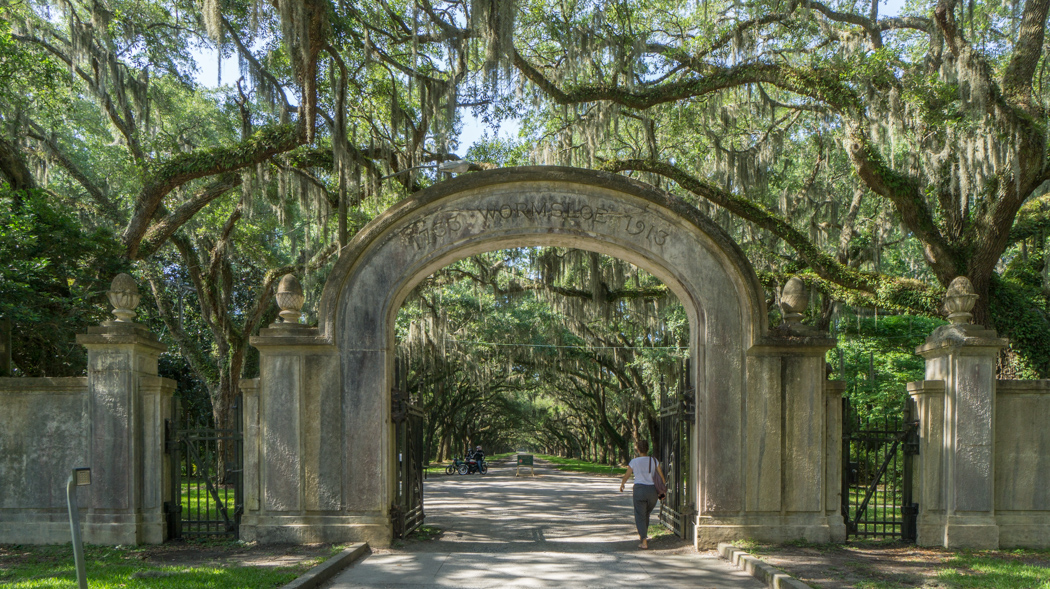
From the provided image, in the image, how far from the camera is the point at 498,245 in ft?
32.2

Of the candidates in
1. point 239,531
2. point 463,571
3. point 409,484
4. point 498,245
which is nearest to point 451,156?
point 498,245

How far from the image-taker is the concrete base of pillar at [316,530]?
9094 mm

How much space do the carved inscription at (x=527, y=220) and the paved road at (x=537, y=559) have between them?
3.64 m

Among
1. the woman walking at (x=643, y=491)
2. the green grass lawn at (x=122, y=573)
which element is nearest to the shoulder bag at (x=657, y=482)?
the woman walking at (x=643, y=491)

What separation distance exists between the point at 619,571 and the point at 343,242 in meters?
8.23

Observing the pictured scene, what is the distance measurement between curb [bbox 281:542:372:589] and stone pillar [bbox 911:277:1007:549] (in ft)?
20.9

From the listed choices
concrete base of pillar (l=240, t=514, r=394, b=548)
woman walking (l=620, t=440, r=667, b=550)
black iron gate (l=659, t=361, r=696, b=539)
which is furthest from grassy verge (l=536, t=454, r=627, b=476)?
concrete base of pillar (l=240, t=514, r=394, b=548)

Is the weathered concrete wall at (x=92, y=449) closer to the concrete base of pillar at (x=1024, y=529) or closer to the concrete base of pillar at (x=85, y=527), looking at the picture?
the concrete base of pillar at (x=85, y=527)

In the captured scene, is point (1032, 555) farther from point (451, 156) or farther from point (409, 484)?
point (451, 156)

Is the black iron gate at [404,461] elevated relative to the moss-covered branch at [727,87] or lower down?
lower down

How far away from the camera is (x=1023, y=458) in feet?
30.0

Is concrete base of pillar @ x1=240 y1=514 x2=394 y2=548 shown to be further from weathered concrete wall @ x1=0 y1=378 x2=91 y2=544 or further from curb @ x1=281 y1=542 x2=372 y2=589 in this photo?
weathered concrete wall @ x1=0 y1=378 x2=91 y2=544

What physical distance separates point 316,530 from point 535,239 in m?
4.30

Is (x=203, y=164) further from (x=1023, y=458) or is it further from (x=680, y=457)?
(x=1023, y=458)
